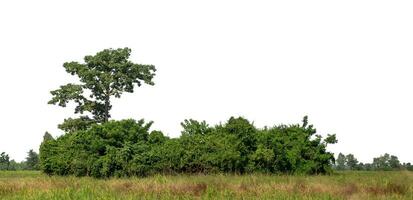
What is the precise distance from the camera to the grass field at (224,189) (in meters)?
15.3

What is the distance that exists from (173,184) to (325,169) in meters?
15.7

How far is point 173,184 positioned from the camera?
17.1 meters

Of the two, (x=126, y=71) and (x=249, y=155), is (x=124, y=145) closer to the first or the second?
(x=249, y=155)

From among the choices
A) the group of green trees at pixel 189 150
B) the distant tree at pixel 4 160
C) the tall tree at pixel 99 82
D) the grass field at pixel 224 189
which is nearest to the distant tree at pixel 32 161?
the distant tree at pixel 4 160

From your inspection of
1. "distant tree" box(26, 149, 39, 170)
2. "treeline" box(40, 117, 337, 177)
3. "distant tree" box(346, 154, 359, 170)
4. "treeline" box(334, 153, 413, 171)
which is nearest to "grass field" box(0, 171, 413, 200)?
"treeline" box(40, 117, 337, 177)

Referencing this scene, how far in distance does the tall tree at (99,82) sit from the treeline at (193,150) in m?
11.2

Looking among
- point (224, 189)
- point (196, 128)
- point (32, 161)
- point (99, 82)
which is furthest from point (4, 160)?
point (224, 189)

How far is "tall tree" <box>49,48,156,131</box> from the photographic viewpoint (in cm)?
4359

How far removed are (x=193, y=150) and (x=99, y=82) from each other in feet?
60.1

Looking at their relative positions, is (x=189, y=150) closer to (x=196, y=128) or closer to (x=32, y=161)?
(x=196, y=128)

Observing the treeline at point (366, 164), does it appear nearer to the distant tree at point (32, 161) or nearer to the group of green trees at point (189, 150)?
the group of green trees at point (189, 150)

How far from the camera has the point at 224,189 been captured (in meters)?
16.6

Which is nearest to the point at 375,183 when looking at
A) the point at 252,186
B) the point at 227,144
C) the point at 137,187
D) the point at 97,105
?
the point at 252,186

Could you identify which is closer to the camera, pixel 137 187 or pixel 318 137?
pixel 137 187
